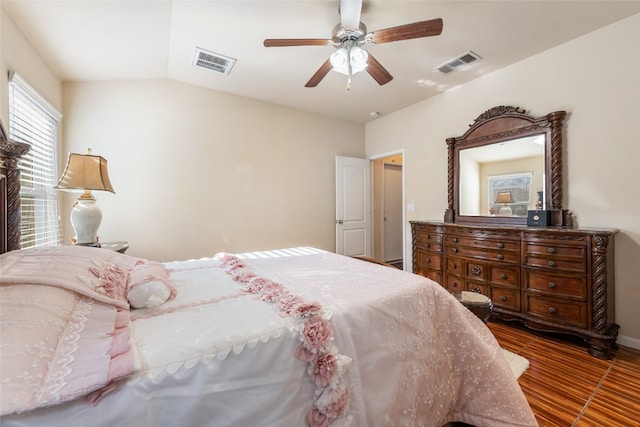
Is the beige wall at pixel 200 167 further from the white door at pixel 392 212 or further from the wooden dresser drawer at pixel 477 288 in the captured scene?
the wooden dresser drawer at pixel 477 288

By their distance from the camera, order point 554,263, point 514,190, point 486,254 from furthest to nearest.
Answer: point 514,190, point 486,254, point 554,263

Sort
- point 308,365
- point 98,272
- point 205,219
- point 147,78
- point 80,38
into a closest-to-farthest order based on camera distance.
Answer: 1. point 308,365
2. point 98,272
3. point 80,38
4. point 147,78
5. point 205,219

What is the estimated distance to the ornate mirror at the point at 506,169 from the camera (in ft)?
8.42

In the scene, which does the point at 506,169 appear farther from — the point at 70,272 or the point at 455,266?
the point at 70,272

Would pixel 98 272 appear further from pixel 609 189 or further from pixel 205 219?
pixel 609 189

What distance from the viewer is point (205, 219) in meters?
3.39

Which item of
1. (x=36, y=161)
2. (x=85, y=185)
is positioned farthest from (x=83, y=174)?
(x=36, y=161)

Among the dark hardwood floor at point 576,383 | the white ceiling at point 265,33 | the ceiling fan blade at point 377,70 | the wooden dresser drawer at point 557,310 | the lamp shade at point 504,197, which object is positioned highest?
the white ceiling at point 265,33

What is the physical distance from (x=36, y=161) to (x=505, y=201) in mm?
4593

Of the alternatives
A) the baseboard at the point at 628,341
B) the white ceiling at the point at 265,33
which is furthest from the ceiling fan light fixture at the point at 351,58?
the baseboard at the point at 628,341

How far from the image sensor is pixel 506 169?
2.95 m

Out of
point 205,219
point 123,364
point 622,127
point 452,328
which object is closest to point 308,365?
point 123,364

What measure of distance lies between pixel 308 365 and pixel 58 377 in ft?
2.28

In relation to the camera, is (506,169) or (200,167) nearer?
(506,169)
